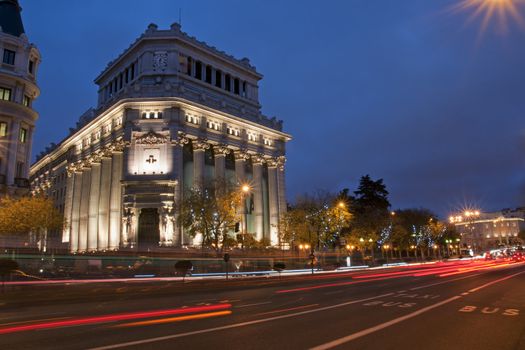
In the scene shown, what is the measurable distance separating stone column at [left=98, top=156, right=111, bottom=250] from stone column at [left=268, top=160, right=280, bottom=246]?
28.0m

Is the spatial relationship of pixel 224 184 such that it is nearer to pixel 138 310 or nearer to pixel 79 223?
pixel 79 223

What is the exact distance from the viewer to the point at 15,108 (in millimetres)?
55688

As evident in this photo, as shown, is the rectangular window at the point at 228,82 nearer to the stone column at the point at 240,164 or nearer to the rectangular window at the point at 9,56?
the stone column at the point at 240,164

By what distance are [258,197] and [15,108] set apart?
40.4m

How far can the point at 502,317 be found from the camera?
12312 mm

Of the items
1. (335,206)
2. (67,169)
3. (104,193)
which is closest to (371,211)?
(335,206)

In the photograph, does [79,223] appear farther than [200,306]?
Yes

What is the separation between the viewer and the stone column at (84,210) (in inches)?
2844

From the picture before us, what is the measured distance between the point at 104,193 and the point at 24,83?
21.0 meters

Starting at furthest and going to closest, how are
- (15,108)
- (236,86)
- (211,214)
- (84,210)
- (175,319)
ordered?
(236,86) < (84,210) < (15,108) < (211,214) < (175,319)

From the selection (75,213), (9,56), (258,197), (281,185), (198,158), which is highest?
(9,56)

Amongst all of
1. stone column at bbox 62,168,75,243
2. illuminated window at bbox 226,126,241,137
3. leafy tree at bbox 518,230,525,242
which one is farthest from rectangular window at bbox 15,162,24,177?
leafy tree at bbox 518,230,525,242

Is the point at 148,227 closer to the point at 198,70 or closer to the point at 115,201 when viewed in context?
the point at 115,201

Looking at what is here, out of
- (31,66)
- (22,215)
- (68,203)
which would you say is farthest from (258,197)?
(31,66)
